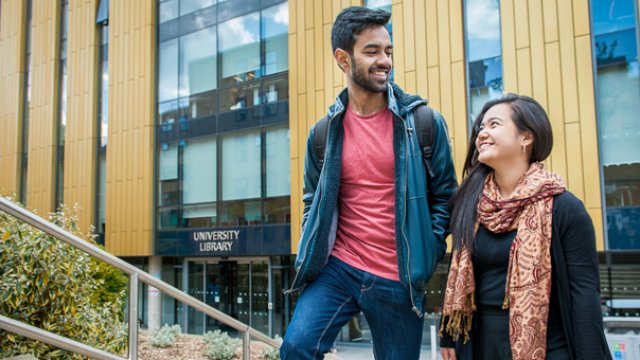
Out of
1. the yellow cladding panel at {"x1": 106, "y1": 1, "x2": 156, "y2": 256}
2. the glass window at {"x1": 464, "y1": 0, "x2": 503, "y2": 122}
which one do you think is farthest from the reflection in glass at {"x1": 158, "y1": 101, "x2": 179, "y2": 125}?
the glass window at {"x1": 464, "y1": 0, "x2": 503, "y2": 122}

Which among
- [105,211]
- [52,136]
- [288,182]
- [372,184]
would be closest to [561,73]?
[288,182]

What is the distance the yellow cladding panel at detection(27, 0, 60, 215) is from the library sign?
25.4 ft

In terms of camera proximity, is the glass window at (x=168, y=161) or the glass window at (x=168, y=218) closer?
→ the glass window at (x=168, y=218)

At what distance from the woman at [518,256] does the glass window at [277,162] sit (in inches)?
564

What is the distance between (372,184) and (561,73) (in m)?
11.4

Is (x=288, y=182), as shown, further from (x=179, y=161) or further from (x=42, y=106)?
(x=42, y=106)

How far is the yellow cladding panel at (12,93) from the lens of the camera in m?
24.1

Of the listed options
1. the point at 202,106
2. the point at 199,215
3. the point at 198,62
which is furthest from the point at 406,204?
the point at 198,62

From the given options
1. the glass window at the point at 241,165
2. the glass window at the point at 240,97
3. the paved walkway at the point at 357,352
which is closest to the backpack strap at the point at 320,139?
the paved walkway at the point at 357,352

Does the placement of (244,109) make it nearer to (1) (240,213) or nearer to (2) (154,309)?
(1) (240,213)

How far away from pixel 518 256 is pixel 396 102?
94 cm

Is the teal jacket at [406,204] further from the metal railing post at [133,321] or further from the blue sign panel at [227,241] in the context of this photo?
the blue sign panel at [227,241]

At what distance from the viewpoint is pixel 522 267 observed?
7.51 feet

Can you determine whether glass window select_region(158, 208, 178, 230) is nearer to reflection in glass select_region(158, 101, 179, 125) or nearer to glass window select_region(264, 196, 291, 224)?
reflection in glass select_region(158, 101, 179, 125)
